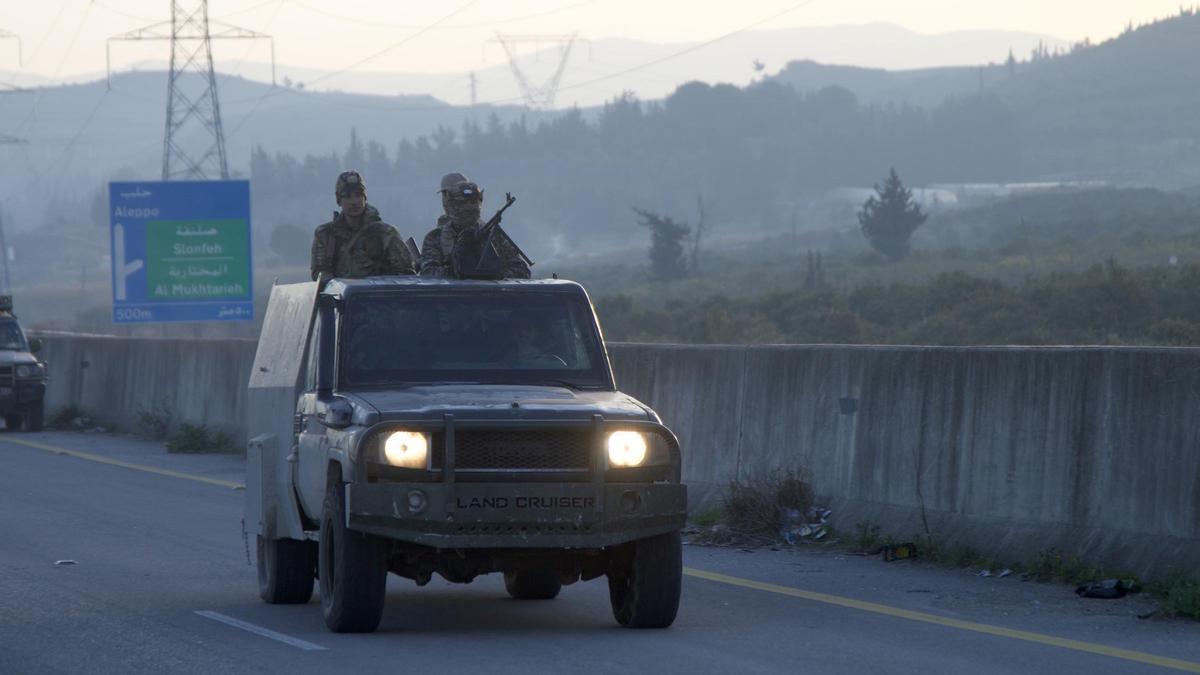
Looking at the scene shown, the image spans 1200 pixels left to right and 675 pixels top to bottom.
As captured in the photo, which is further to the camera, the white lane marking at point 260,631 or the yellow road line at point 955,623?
the white lane marking at point 260,631

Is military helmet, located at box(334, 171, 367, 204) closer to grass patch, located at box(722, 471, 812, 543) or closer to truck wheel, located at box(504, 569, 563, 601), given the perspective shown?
truck wheel, located at box(504, 569, 563, 601)

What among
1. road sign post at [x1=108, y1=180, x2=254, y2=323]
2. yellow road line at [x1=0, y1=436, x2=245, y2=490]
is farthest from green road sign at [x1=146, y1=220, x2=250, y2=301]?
yellow road line at [x1=0, y1=436, x2=245, y2=490]

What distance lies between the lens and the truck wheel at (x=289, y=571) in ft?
33.8

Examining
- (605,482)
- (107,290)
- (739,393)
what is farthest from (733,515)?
(107,290)

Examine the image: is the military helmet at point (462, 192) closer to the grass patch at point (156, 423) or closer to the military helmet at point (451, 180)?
the military helmet at point (451, 180)

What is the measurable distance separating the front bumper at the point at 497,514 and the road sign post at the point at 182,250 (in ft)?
83.0

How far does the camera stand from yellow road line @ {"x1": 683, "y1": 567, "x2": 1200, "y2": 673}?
8.30 m

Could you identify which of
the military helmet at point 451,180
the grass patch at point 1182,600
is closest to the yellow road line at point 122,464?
the military helmet at point 451,180

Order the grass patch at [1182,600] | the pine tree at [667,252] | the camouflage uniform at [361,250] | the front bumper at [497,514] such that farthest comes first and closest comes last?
1. the pine tree at [667,252]
2. the camouflage uniform at [361,250]
3. the grass patch at [1182,600]
4. the front bumper at [497,514]

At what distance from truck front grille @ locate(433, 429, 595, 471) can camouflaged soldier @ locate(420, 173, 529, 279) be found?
2.10m

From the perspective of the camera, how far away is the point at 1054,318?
39.8 metres

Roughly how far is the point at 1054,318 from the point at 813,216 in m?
137

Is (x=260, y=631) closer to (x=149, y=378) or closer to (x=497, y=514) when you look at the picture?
(x=497, y=514)

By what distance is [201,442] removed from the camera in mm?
22875
